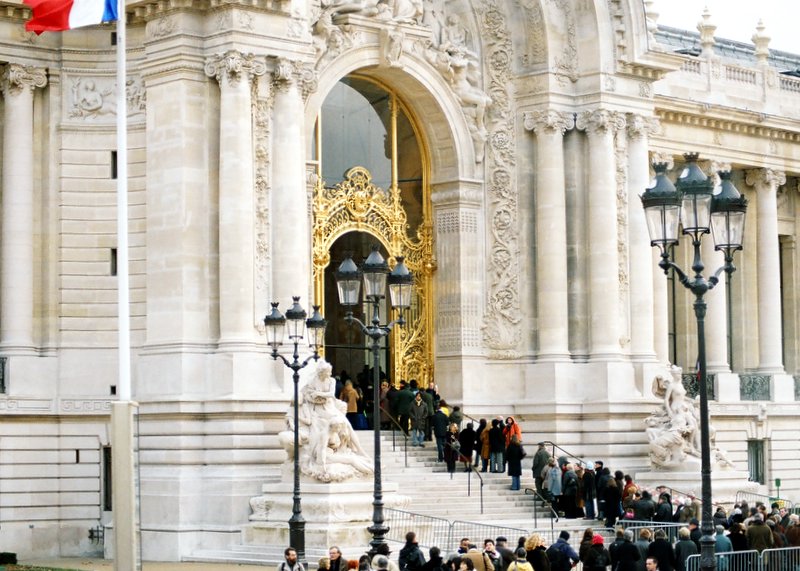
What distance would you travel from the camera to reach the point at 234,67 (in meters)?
37.3

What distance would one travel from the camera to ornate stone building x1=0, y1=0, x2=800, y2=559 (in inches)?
1470

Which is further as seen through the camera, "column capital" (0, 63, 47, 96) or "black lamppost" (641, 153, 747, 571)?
"column capital" (0, 63, 47, 96)

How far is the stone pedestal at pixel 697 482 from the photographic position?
41466 millimetres

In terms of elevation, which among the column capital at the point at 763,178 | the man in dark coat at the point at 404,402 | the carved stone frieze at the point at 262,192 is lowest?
the man in dark coat at the point at 404,402

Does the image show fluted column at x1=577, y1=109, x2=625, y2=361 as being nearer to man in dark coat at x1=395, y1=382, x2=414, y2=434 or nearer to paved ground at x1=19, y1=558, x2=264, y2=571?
man in dark coat at x1=395, y1=382, x2=414, y2=434

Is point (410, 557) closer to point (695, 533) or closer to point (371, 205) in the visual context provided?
point (695, 533)

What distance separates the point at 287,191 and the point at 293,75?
2511 millimetres

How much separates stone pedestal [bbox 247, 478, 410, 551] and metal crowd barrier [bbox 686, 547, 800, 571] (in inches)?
304

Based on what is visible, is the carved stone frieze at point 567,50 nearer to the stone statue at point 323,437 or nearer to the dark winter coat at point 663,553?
the stone statue at point 323,437

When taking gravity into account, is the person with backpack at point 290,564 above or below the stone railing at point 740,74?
below

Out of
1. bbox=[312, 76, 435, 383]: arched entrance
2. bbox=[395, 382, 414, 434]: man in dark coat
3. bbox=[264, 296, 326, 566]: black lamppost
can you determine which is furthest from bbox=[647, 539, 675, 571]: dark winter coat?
bbox=[312, 76, 435, 383]: arched entrance

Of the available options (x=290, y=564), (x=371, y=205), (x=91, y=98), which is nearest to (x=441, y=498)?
(x=371, y=205)

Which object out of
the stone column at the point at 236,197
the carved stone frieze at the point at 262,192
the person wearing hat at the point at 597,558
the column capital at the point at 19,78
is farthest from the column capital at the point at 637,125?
the person wearing hat at the point at 597,558

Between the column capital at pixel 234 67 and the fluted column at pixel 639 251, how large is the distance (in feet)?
38.0
